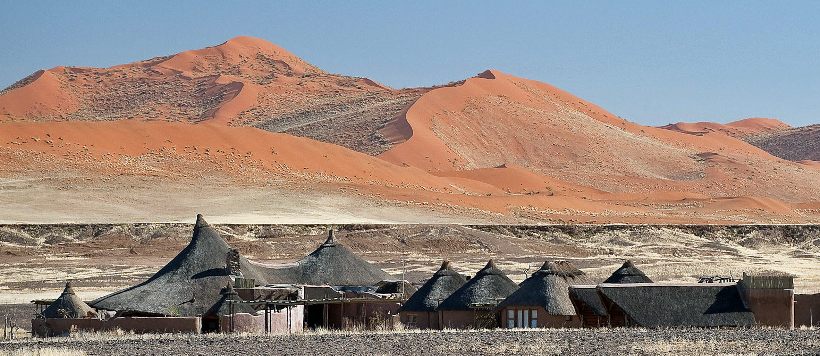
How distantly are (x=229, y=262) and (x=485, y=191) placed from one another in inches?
2624

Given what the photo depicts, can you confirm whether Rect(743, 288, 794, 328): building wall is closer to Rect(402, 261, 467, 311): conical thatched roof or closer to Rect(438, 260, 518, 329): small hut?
Rect(438, 260, 518, 329): small hut

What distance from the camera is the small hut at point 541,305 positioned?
3406 centimetres

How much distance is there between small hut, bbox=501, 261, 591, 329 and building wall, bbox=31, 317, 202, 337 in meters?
7.16

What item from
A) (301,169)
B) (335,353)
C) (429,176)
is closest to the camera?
(335,353)

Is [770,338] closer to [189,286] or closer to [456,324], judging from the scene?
[456,324]

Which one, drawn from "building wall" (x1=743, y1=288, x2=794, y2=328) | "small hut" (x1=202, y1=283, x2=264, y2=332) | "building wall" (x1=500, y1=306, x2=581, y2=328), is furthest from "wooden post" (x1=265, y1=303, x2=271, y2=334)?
"building wall" (x1=743, y1=288, x2=794, y2=328)

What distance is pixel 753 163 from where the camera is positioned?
133125mm

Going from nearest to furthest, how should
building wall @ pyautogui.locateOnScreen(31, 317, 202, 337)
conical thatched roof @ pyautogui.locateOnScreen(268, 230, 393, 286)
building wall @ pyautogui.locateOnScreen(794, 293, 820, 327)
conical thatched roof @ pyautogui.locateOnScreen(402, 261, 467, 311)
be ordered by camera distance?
building wall @ pyautogui.locateOnScreen(31, 317, 202, 337) → building wall @ pyautogui.locateOnScreen(794, 293, 820, 327) → conical thatched roof @ pyautogui.locateOnScreen(402, 261, 467, 311) → conical thatched roof @ pyautogui.locateOnScreen(268, 230, 393, 286)

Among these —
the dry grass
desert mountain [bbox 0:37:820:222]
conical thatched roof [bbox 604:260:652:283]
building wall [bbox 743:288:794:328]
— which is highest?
desert mountain [bbox 0:37:820:222]

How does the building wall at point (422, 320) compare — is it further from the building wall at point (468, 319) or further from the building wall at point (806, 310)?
the building wall at point (806, 310)

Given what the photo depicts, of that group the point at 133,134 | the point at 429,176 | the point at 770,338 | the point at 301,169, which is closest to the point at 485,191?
the point at 429,176

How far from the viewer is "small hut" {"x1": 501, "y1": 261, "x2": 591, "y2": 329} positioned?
34.1 meters

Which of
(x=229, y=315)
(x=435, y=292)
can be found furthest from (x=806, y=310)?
(x=229, y=315)

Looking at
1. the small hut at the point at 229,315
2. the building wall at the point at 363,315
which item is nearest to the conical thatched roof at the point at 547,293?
the building wall at the point at 363,315
